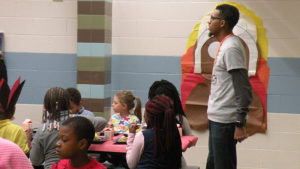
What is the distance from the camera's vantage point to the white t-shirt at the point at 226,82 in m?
3.32

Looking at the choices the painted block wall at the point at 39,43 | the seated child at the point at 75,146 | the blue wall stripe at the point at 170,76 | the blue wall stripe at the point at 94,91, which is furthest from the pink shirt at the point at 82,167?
the painted block wall at the point at 39,43

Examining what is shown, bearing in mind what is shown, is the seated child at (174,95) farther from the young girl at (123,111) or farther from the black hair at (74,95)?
the black hair at (74,95)

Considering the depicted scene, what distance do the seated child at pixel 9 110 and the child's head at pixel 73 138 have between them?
0.37 meters

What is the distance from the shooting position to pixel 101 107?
551 cm

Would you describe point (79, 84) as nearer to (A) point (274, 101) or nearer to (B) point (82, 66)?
(B) point (82, 66)

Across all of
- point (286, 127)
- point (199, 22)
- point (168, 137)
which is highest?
point (199, 22)

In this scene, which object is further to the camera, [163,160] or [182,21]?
[182,21]

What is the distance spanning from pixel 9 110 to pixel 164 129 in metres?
0.99

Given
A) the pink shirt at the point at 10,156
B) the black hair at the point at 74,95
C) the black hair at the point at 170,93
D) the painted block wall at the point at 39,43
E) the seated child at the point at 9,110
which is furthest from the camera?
the painted block wall at the point at 39,43

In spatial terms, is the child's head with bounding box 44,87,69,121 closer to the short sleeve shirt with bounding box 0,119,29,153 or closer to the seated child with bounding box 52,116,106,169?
the short sleeve shirt with bounding box 0,119,29,153

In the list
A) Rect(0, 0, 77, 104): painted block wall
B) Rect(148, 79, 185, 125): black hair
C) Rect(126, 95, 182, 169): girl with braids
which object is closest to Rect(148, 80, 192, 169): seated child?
Rect(148, 79, 185, 125): black hair

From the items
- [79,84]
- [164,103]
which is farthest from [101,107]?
[164,103]

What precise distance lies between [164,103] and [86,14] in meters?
2.61

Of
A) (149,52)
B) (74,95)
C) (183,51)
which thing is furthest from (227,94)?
(149,52)
